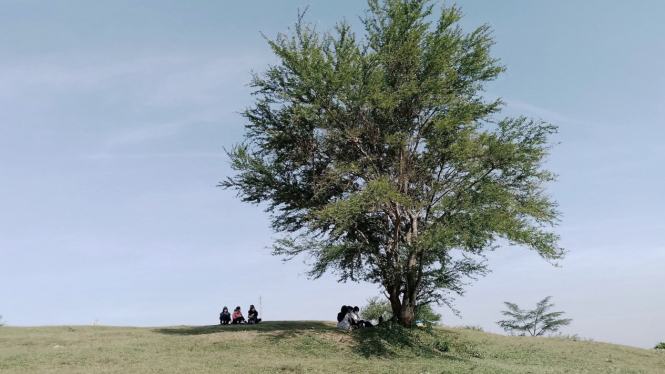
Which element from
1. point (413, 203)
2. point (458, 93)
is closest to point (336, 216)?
point (413, 203)

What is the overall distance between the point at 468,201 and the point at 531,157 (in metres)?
4.06

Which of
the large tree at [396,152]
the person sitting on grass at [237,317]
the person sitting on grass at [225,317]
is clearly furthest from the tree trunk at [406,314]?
the person sitting on grass at [225,317]

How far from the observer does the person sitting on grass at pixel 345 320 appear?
77.5ft

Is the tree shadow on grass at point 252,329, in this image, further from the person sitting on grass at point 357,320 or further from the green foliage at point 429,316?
the green foliage at point 429,316

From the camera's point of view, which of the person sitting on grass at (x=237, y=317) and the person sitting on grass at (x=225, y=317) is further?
the person sitting on grass at (x=225, y=317)

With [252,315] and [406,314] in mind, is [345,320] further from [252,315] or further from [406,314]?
[252,315]

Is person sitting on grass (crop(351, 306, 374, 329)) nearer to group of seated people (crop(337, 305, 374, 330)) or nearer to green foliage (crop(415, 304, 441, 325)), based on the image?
group of seated people (crop(337, 305, 374, 330))

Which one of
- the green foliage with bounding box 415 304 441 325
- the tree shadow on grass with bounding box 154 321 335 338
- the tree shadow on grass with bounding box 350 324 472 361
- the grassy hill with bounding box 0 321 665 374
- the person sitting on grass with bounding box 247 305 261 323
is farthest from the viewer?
the green foliage with bounding box 415 304 441 325

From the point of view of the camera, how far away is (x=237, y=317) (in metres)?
29.2

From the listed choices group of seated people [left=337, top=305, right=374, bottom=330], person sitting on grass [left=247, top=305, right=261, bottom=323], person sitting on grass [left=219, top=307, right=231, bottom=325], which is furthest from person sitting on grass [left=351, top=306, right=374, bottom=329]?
person sitting on grass [left=219, top=307, right=231, bottom=325]

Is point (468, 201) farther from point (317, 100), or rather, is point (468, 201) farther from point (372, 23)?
point (372, 23)

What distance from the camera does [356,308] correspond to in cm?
2534

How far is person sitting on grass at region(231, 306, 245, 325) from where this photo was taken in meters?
29.1

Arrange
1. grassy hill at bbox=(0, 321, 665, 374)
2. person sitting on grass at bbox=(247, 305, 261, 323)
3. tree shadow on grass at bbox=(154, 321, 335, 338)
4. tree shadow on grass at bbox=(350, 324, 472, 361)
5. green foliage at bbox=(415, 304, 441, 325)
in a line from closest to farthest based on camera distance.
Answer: grassy hill at bbox=(0, 321, 665, 374), tree shadow on grass at bbox=(350, 324, 472, 361), tree shadow on grass at bbox=(154, 321, 335, 338), person sitting on grass at bbox=(247, 305, 261, 323), green foliage at bbox=(415, 304, 441, 325)
